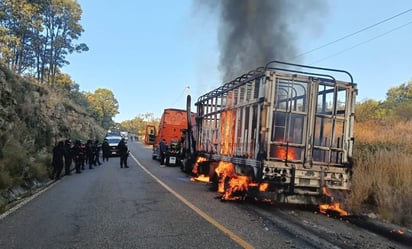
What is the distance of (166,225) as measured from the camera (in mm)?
6676

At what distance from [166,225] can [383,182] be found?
580 centimetres

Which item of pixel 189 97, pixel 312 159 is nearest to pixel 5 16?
pixel 189 97

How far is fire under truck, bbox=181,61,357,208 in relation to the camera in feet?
28.0

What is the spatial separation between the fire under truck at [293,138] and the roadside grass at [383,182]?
78 cm

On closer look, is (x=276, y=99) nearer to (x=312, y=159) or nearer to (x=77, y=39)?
(x=312, y=159)

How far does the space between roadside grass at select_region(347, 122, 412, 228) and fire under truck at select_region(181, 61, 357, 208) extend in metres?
0.78

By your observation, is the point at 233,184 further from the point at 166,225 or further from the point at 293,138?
the point at 166,225

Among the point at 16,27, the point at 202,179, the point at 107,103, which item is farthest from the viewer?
the point at 107,103

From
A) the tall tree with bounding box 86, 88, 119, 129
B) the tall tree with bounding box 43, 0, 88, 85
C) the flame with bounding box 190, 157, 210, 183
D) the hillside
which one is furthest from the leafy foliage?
the tall tree with bounding box 86, 88, 119, 129

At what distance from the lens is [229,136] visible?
424 inches

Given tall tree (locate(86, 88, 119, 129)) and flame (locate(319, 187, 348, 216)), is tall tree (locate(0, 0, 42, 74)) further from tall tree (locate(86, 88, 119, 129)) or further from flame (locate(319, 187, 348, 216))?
tall tree (locate(86, 88, 119, 129))

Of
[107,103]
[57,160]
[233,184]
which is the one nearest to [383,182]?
[233,184]

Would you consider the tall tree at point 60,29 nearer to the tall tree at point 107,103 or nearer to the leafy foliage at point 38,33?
the leafy foliage at point 38,33

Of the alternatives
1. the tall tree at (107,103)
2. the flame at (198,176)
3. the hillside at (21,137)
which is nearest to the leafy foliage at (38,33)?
the hillside at (21,137)
